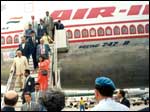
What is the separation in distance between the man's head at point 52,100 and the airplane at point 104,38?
13.7 meters

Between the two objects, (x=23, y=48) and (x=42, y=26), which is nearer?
(x=23, y=48)

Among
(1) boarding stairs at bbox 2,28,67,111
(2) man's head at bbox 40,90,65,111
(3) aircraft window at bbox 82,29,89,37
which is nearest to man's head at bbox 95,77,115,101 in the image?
Result: (2) man's head at bbox 40,90,65,111

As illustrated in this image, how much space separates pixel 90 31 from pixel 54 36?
224 centimetres

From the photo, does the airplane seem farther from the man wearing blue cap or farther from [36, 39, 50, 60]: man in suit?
the man wearing blue cap

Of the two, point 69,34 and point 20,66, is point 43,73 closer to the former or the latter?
point 20,66

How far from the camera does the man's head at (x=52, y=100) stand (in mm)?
4484

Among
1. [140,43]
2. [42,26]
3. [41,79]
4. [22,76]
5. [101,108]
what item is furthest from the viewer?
[140,43]

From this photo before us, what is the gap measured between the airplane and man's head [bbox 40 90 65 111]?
1368 cm

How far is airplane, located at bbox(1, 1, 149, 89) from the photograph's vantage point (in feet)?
60.1

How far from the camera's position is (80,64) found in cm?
1844

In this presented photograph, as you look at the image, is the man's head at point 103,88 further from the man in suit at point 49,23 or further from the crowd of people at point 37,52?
the man in suit at point 49,23

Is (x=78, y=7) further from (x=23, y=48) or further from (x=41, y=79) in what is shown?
(x=41, y=79)

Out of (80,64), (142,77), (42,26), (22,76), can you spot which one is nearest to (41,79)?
(22,76)

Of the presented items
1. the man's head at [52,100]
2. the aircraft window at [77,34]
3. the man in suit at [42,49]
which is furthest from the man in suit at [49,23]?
the man's head at [52,100]
